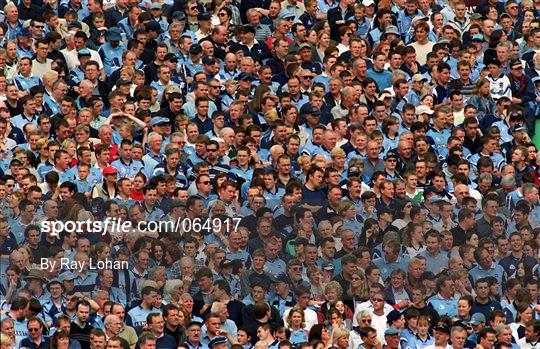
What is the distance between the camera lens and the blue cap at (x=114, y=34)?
1202 inches

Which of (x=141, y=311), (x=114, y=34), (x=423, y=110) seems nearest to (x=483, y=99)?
(x=423, y=110)

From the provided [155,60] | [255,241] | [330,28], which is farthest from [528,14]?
[255,241]

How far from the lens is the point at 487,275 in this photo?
2580cm

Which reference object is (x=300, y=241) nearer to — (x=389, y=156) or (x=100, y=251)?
(x=100, y=251)

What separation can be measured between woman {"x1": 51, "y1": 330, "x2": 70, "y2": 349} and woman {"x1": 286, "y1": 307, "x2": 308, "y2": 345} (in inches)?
99.3

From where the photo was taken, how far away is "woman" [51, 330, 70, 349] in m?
24.6

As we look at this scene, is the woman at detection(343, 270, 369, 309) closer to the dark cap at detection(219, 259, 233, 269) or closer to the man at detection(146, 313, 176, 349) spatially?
the dark cap at detection(219, 259, 233, 269)

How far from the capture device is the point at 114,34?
3059 cm

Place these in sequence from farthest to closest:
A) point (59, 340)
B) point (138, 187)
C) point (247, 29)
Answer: point (247, 29) < point (138, 187) < point (59, 340)

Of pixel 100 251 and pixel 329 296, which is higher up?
pixel 100 251

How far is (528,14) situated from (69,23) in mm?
6608

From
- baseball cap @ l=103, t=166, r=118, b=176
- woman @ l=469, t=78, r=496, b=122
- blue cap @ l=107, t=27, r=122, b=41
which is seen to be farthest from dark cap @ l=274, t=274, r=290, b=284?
blue cap @ l=107, t=27, r=122, b=41

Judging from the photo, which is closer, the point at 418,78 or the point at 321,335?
the point at 321,335

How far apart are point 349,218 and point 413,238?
76cm
